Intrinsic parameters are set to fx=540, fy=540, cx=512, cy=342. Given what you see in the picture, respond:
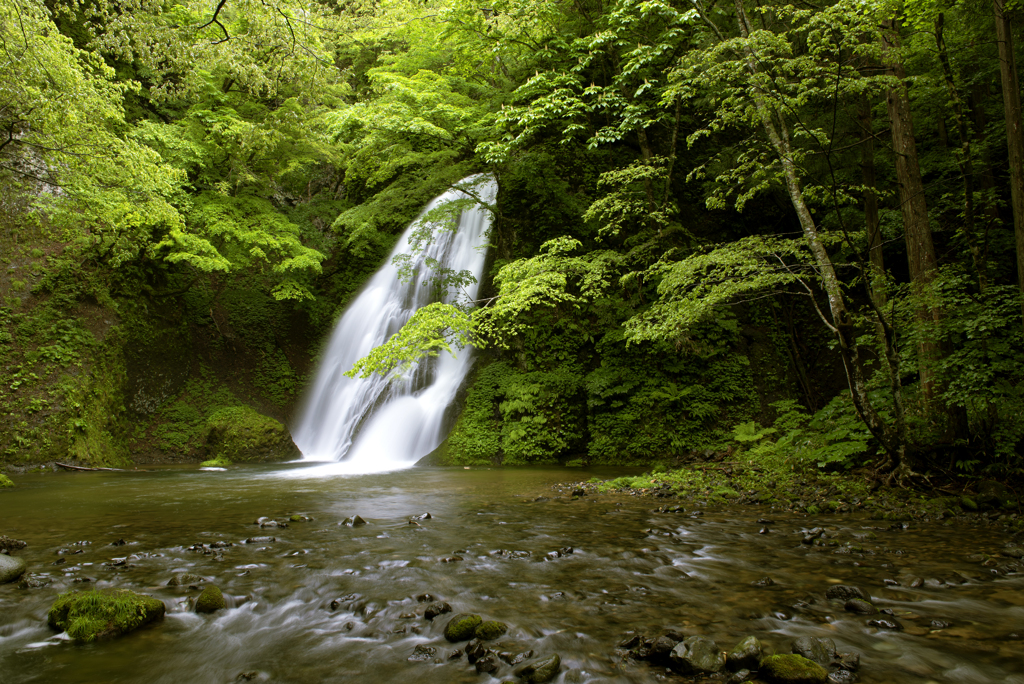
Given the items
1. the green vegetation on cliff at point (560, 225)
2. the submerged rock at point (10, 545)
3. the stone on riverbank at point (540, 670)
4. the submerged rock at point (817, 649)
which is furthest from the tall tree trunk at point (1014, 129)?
the submerged rock at point (10, 545)

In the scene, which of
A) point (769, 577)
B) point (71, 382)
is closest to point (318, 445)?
point (71, 382)

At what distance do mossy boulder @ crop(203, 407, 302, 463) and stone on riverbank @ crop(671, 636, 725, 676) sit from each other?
12444 mm

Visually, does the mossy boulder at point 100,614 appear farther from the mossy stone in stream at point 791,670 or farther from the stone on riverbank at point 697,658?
the mossy stone in stream at point 791,670

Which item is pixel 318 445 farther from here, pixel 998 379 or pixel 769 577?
pixel 998 379

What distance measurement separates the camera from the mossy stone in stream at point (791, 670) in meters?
2.47

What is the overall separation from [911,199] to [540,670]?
27.4 ft

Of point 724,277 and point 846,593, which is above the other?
point 724,277

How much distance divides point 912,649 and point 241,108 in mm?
17536

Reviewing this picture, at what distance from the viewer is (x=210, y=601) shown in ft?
11.8

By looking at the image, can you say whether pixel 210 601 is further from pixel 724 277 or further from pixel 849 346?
pixel 724 277

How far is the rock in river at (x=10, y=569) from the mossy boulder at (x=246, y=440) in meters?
9.30

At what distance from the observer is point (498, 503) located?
713cm

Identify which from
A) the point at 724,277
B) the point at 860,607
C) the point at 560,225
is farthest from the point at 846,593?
the point at 560,225

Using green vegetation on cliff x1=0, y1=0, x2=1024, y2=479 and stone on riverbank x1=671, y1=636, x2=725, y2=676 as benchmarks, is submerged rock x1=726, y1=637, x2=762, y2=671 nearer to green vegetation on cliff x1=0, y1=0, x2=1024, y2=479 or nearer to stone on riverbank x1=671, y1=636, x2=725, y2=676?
stone on riverbank x1=671, y1=636, x2=725, y2=676
